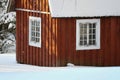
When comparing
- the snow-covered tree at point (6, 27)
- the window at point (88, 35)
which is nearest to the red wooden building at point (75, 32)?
the window at point (88, 35)

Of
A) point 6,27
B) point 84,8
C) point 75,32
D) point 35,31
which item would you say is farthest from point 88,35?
point 6,27

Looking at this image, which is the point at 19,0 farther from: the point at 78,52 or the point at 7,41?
the point at 7,41

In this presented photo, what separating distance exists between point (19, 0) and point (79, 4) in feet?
10.6

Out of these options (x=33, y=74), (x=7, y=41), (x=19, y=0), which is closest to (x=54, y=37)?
(x=19, y=0)

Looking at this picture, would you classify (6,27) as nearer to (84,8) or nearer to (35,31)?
(35,31)

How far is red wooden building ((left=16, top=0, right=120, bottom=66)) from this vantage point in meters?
17.9

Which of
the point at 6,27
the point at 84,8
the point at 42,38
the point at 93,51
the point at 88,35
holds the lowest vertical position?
the point at 93,51

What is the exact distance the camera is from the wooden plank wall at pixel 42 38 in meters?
18.2

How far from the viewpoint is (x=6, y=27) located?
32125mm

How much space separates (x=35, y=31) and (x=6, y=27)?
13.4 m

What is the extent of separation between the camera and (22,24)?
1973cm

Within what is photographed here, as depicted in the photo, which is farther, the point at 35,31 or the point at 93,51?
the point at 35,31

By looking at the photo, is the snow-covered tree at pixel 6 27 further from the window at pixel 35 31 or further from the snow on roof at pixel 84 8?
the snow on roof at pixel 84 8

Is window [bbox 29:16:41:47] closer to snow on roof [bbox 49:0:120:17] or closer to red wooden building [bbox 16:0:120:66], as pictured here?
red wooden building [bbox 16:0:120:66]
